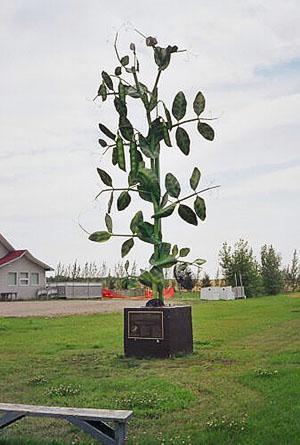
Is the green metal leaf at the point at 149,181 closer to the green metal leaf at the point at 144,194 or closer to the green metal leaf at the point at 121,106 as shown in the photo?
the green metal leaf at the point at 144,194

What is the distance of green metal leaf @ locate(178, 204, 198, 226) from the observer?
9062mm

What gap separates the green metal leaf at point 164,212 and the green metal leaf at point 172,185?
0.17 meters

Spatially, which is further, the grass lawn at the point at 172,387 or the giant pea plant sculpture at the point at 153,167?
the giant pea plant sculpture at the point at 153,167

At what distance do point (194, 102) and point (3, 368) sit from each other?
4.50 metres

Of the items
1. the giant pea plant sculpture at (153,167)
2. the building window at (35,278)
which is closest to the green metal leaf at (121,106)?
the giant pea plant sculpture at (153,167)

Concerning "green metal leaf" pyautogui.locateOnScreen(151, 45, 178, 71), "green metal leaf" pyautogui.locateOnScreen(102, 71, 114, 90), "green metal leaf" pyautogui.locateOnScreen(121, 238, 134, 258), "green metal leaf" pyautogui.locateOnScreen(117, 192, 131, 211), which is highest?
"green metal leaf" pyautogui.locateOnScreen(151, 45, 178, 71)

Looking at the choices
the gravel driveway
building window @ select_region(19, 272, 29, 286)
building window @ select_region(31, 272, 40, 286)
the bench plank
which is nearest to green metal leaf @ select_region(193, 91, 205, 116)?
the bench plank

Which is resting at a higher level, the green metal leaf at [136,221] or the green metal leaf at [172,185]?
the green metal leaf at [172,185]

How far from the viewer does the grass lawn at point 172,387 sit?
4.66 metres

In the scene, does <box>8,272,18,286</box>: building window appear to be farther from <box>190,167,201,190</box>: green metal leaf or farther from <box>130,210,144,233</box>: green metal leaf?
<box>190,167,201,190</box>: green metal leaf

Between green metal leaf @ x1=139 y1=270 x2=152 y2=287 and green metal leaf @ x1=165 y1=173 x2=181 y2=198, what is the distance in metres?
1.17

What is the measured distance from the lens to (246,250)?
4041 cm

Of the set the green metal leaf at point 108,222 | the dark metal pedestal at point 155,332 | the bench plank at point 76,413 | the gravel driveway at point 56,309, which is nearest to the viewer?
the bench plank at point 76,413

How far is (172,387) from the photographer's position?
6.27 metres
